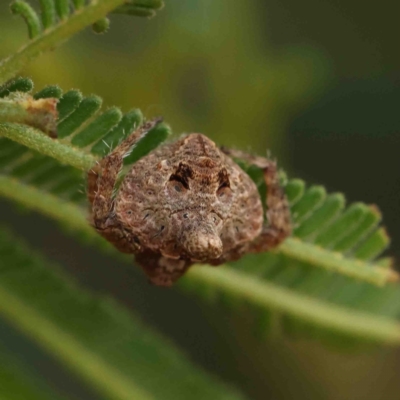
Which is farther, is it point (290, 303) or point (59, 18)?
point (290, 303)

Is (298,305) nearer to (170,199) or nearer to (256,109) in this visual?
(170,199)

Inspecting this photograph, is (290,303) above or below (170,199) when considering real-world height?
above

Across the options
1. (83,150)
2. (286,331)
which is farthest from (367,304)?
(83,150)

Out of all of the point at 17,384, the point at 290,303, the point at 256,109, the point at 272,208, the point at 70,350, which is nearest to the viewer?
the point at 272,208

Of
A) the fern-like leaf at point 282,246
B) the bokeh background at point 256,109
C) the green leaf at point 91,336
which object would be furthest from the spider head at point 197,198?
the bokeh background at point 256,109

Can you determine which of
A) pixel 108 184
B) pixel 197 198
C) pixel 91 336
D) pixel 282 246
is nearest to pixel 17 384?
pixel 91 336

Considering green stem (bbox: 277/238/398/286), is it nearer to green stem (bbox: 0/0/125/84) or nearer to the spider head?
the spider head

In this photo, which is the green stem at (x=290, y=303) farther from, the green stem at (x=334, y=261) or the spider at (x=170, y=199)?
the spider at (x=170, y=199)
